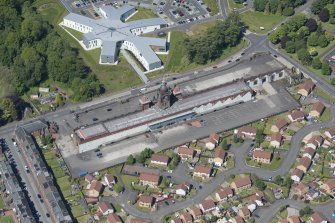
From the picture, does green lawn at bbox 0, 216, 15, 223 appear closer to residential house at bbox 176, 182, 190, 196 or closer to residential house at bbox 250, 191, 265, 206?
residential house at bbox 176, 182, 190, 196

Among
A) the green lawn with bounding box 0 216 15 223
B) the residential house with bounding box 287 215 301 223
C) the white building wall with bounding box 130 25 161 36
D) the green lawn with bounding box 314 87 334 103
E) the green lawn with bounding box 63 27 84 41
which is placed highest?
the residential house with bounding box 287 215 301 223

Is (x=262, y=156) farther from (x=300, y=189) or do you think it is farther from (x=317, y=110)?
(x=317, y=110)

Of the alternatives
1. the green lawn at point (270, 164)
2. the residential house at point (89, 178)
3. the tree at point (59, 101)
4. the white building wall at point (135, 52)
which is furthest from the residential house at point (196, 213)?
the white building wall at point (135, 52)

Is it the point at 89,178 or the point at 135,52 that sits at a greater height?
the point at 89,178

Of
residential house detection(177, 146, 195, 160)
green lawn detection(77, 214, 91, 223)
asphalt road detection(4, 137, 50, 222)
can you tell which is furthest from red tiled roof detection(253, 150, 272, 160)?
asphalt road detection(4, 137, 50, 222)

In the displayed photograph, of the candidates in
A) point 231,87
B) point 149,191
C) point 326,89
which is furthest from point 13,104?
point 326,89

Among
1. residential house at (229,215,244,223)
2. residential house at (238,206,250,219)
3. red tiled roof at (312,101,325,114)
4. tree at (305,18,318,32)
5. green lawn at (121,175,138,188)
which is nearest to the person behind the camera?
residential house at (229,215,244,223)

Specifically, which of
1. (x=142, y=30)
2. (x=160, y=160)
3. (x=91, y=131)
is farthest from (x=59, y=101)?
(x=142, y=30)
